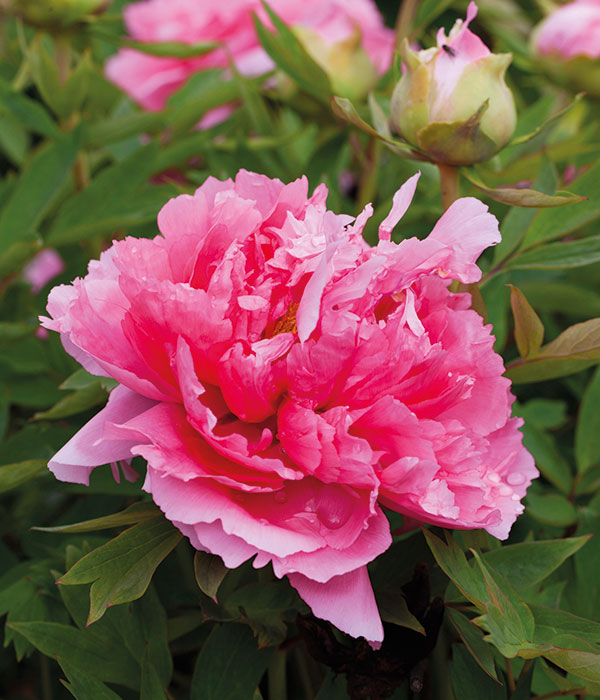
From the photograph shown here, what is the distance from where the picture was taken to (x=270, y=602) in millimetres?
421

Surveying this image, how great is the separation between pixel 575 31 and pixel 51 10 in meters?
0.53

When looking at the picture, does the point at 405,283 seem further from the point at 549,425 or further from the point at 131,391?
the point at 549,425

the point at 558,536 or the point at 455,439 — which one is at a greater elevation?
the point at 455,439

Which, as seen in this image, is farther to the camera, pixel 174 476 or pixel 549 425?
pixel 549 425

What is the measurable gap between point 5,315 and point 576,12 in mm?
667

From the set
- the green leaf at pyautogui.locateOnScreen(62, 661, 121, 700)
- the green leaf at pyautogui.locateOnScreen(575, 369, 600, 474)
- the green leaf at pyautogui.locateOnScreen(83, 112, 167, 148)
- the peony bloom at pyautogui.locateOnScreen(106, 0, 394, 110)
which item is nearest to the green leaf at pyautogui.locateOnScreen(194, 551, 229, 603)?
the green leaf at pyautogui.locateOnScreen(62, 661, 121, 700)

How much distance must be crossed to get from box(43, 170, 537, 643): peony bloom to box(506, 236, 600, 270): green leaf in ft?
0.46

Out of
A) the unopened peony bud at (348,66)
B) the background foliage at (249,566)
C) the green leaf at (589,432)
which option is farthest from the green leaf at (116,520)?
the unopened peony bud at (348,66)

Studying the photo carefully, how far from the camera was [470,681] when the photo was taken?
1.42 ft

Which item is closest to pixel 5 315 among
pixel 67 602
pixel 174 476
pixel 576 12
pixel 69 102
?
pixel 69 102

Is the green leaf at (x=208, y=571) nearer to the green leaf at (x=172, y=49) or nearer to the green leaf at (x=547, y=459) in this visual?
the green leaf at (x=547, y=459)

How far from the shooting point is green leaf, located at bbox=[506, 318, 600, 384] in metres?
0.44

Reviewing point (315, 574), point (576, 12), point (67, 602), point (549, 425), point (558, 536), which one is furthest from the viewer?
point (576, 12)

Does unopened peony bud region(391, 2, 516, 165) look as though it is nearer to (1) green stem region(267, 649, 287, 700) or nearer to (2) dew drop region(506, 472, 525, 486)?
(2) dew drop region(506, 472, 525, 486)
